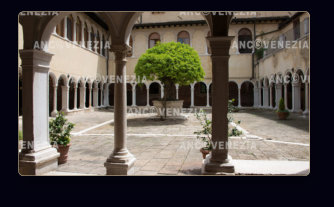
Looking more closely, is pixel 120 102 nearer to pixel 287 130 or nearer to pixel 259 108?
pixel 287 130

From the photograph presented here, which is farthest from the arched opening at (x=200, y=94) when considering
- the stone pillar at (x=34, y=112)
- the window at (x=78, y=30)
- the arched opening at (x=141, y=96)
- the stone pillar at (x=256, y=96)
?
the stone pillar at (x=34, y=112)

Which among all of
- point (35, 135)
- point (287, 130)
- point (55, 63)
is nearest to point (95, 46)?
point (55, 63)

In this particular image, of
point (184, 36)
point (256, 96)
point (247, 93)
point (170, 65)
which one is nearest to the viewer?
point (170, 65)

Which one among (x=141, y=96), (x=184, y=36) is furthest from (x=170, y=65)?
(x=141, y=96)

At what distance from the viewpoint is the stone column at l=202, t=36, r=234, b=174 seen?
4.45m

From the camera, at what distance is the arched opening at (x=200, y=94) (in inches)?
1046

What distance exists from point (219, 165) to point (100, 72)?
19.9 meters

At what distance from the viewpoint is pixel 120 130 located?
4879 mm

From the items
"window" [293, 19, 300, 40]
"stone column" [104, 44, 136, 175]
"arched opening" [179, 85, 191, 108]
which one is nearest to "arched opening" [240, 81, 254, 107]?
"arched opening" [179, 85, 191, 108]

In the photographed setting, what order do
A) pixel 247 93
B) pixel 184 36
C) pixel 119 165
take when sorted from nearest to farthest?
1. pixel 119 165
2. pixel 184 36
3. pixel 247 93

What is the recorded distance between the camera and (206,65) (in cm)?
2500

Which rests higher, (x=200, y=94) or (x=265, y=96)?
(x=200, y=94)

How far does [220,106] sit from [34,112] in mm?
3236

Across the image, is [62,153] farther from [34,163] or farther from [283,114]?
[283,114]
